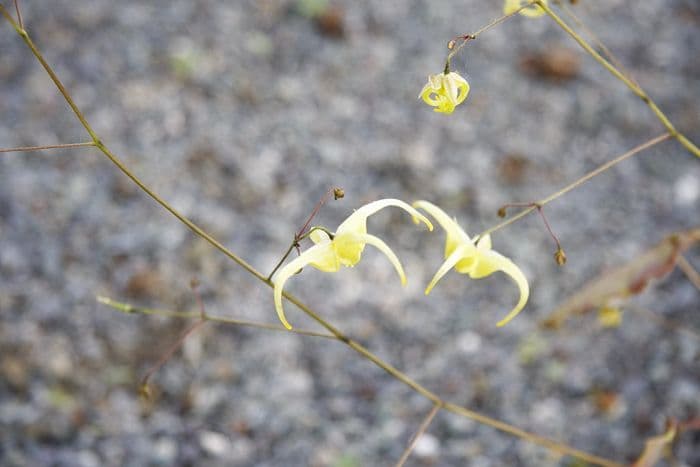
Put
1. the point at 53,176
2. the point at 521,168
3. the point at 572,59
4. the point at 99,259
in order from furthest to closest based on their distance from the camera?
the point at 572,59
the point at 521,168
the point at 53,176
the point at 99,259

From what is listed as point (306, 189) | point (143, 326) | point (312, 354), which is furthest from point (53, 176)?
point (312, 354)

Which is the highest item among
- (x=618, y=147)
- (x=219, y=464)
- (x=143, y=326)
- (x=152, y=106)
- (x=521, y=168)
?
(x=618, y=147)

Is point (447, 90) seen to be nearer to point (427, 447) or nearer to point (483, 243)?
point (483, 243)

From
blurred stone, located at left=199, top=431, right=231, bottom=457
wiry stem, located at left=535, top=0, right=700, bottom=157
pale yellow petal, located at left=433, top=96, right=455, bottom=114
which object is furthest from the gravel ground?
pale yellow petal, located at left=433, top=96, right=455, bottom=114

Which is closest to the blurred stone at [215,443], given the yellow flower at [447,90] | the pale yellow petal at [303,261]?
the pale yellow petal at [303,261]

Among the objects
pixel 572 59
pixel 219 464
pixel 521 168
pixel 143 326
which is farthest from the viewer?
pixel 572 59

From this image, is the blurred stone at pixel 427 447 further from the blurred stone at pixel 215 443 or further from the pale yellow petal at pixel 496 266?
the pale yellow petal at pixel 496 266

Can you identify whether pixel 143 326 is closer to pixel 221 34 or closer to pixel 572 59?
pixel 221 34

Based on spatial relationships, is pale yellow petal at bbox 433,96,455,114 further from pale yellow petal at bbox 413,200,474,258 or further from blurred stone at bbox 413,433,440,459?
blurred stone at bbox 413,433,440,459
